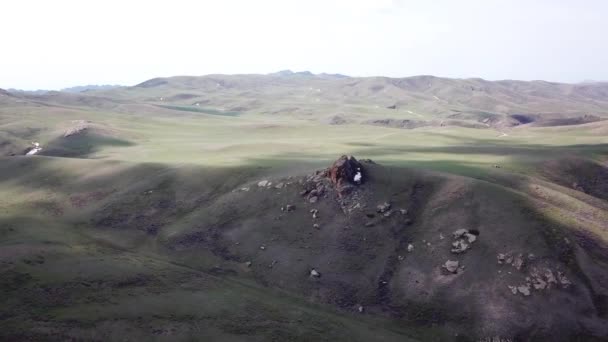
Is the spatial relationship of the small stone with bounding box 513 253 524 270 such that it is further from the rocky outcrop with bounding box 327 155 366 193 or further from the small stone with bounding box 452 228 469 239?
the rocky outcrop with bounding box 327 155 366 193

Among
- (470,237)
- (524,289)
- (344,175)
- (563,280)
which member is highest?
(344,175)

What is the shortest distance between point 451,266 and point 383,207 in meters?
13.6

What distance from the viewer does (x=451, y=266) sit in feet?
172

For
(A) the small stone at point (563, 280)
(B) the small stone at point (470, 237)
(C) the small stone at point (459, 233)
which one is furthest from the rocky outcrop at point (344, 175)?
(A) the small stone at point (563, 280)

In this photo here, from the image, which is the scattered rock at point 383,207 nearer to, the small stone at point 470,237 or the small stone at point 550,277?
the small stone at point 470,237

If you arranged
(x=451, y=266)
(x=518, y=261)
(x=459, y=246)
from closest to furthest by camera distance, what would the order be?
(x=518, y=261) → (x=451, y=266) → (x=459, y=246)

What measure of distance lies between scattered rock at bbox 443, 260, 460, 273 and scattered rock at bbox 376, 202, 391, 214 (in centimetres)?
1225

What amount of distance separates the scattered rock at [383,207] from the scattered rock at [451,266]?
40.2 feet

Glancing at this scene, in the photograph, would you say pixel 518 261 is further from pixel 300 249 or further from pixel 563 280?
pixel 300 249

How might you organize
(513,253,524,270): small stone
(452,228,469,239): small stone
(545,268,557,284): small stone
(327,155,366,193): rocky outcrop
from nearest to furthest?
(545,268,557,284): small stone → (513,253,524,270): small stone → (452,228,469,239): small stone → (327,155,366,193): rocky outcrop

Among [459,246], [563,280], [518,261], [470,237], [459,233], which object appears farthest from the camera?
[459,233]

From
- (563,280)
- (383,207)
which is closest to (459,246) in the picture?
(563,280)

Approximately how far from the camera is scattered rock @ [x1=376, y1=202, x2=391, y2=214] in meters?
62.8

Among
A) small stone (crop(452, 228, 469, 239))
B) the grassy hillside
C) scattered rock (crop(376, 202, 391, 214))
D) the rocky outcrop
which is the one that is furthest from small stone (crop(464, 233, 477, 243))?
the rocky outcrop
